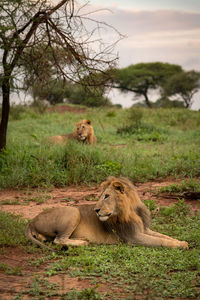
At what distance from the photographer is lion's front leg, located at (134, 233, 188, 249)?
4.70 metres

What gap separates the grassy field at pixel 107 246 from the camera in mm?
3547

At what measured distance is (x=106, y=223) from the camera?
4.97 meters

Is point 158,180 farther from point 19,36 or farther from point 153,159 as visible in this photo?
point 19,36

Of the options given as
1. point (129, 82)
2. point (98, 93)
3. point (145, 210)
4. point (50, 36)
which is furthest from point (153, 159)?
point (129, 82)

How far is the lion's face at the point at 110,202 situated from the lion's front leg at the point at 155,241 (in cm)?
37

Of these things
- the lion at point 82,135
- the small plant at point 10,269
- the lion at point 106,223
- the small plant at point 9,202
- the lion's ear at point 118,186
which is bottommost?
the small plant at point 9,202

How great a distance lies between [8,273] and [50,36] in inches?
231

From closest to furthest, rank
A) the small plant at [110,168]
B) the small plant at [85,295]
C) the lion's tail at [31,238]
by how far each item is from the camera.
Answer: the small plant at [85,295], the lion's tail at [31,238], the small plant at [110,168]

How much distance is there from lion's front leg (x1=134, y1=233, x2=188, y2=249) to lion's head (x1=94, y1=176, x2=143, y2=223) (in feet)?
0.75

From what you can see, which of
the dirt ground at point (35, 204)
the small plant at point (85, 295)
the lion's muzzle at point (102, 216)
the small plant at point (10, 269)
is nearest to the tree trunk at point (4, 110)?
the dirt ground at point (35, 204)

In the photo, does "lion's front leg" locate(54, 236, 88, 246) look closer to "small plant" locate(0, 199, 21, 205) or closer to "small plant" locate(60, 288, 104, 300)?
"small plant" locate(60, 288, 104, 300)

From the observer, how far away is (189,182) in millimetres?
7562

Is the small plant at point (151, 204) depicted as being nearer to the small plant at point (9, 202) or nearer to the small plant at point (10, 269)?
the small plant at point (9, 202)

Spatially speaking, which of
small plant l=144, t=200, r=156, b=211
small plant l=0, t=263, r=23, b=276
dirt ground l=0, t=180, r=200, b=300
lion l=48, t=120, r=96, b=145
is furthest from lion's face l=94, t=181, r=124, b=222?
lion l=48, t=120, r=96, b=145
